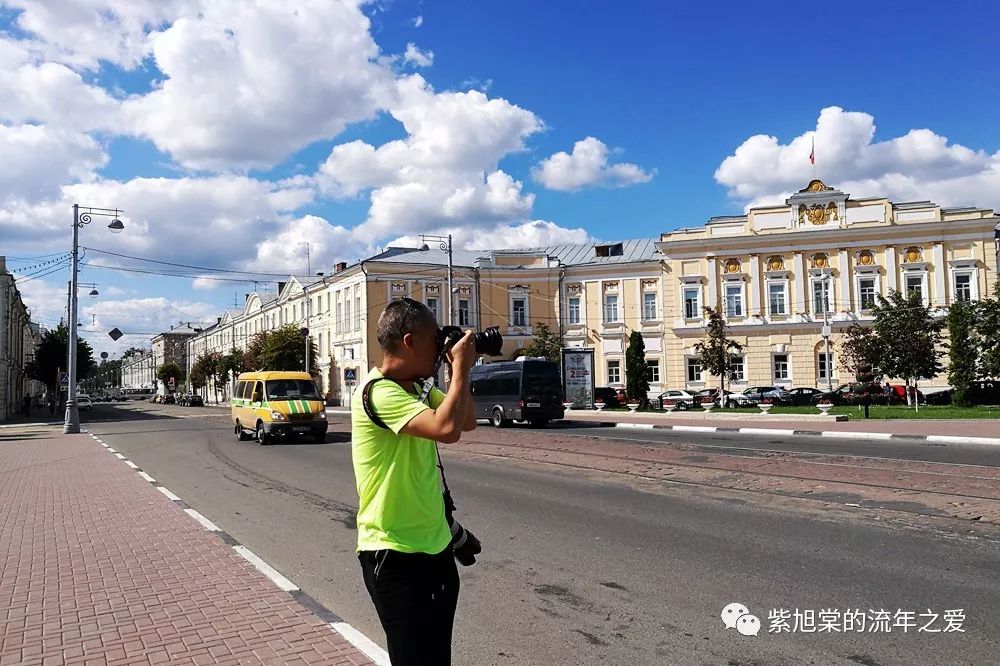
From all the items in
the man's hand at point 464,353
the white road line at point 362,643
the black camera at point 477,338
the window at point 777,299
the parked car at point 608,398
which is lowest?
the white road line at point 362,643

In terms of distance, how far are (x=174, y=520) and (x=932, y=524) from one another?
9.07 meters

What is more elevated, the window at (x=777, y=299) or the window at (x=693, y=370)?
the window at (x=777, y=299)

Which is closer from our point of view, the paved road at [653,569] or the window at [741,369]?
the paved road at [653,569]

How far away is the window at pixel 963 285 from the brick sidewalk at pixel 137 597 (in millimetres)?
50661

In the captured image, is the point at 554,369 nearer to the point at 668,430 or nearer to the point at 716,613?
the point at 668,430

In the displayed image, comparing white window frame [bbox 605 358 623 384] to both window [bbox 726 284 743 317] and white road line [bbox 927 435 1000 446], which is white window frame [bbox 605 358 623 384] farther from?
white road line [bbox 927 435 1000 446]

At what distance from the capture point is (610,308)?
57094mm

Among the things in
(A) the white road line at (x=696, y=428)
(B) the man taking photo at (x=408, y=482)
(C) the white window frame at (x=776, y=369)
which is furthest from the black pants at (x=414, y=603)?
(C) the white window frame at (x=776, y=369)

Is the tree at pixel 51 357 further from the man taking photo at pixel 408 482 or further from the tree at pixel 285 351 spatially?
the man taking photo at pixel 408 482

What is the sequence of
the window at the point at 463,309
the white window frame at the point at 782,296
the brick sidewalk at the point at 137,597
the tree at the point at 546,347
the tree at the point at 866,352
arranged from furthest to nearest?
1. the window at the point at 463,309
2. the white window frame at the point at 782,296
3. the tree at the point at 546,347
4. the tree at the point at 866,352
5. the brick sidewalk at the point at 137,597

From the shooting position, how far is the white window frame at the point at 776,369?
49.7 m

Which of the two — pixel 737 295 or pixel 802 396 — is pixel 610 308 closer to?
pixel 737 295

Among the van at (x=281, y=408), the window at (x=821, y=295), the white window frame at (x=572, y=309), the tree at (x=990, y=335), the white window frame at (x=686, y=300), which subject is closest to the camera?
the van at (x=281, y=408)

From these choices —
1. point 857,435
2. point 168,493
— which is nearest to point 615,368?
point 857,435
